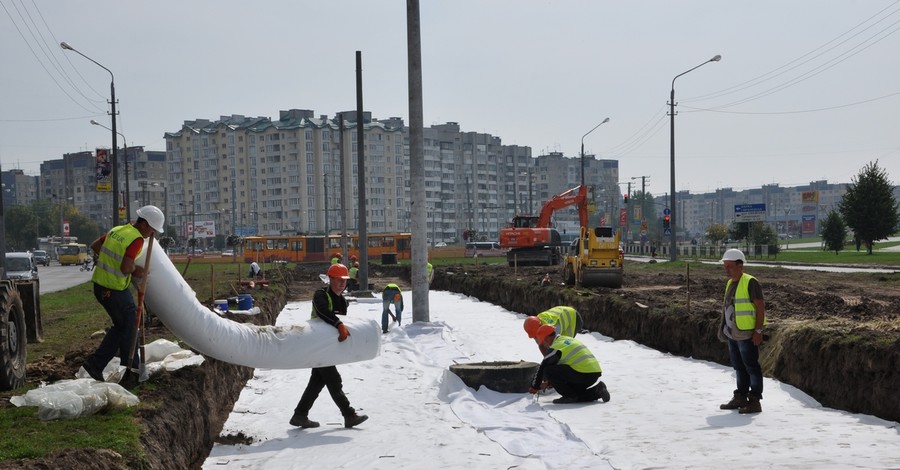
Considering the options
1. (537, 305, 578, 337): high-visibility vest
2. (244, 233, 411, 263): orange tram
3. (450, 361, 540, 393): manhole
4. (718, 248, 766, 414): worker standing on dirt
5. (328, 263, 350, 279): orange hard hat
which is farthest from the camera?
(244, 233, 411, 263): orange tram

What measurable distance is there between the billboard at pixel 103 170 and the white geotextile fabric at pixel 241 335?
31.3 metres

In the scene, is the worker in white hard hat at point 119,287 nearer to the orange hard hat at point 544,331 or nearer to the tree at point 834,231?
the orange hard hat at point 544,331

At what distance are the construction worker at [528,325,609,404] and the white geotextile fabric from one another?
2.41 m

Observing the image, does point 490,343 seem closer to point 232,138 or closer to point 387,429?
point 387,429

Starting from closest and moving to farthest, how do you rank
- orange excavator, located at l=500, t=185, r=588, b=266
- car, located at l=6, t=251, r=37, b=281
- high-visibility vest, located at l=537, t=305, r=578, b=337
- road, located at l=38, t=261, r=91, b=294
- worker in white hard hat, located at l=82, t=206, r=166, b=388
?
1. worker in white hard hat, located at l=82, t=206, r=166, b=388
2. high-visibility vest, located at l=537, t=305, r=578, b=337
3. car, located at l=6, t=251, r=37, b=281
4. road, located at l=38, t=261, r=91, b=294
5. orange excavator, located at l=500, t=185, r=588, b=266

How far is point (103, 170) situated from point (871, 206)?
40528 millimetres

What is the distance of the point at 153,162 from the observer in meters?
193

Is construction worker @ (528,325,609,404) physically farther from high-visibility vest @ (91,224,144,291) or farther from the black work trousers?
high-visibility vest @ (91,224,144,291)

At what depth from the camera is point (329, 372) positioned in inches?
389

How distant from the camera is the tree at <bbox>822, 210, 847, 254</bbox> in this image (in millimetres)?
60219

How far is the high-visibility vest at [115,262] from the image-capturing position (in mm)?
8547

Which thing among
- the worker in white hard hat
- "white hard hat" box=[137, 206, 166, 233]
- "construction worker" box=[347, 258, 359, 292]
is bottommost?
"construction worker" box=[347, 258, 359, 292]

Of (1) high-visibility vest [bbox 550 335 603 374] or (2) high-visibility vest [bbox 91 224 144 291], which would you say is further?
(1) high-visibility vest [bbox 550 335 603 374]

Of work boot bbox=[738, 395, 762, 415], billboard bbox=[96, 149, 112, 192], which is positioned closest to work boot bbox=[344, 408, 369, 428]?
work boot bbox=[738, 395, 762, 415]
